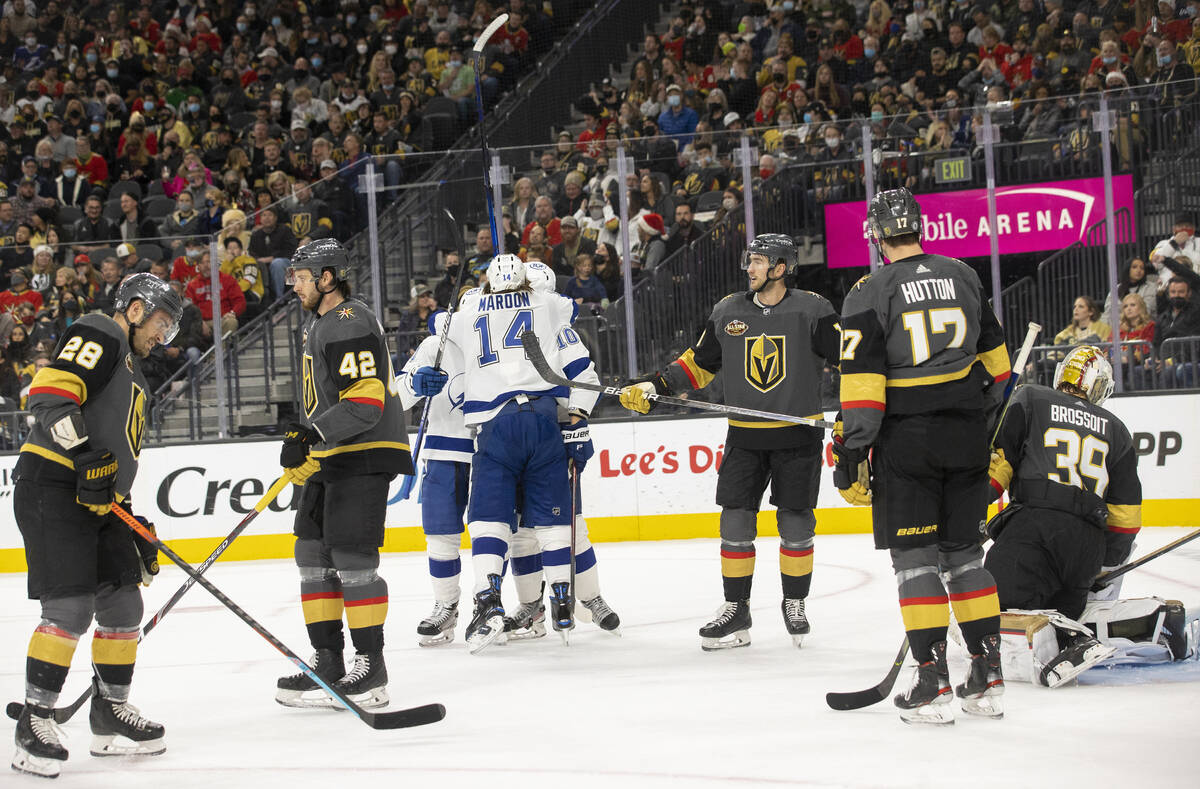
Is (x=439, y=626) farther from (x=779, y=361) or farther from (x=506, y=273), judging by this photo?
(x=779, y=361)

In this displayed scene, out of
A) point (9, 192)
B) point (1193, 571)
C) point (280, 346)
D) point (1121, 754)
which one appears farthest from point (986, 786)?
point (9, 192)

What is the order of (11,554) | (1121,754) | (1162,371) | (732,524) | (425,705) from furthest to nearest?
(11,554)
(1162,371)
(732,524)
(425,705)
(1121,754)

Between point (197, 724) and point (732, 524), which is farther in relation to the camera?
point (732, 524)

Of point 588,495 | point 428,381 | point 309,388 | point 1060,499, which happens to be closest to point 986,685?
point 1060,499

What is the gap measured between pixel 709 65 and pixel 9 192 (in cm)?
648

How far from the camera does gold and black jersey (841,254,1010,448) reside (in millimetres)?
3816

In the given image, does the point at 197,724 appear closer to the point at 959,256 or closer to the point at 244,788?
the point at 244,788

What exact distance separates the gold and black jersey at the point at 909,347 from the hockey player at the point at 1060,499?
2.10 feet

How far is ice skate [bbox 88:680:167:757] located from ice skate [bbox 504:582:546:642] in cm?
184

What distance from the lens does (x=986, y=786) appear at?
123 inches

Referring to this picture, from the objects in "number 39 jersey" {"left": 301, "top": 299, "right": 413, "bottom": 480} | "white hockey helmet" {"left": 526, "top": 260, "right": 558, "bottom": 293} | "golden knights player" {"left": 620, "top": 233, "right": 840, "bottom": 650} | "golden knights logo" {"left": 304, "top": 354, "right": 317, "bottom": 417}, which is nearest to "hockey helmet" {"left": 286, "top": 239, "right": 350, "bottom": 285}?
"number 39 jersey" {"left": 301, "top": 299, "right": 413, "bottom": 480}

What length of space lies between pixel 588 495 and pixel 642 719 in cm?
483

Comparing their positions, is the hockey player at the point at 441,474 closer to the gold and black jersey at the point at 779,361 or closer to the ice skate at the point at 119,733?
the gold and black jersey at the point at 779,361

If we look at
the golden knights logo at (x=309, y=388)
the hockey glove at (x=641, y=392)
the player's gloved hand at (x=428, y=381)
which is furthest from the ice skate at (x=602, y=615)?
the golden knights logo at (x=309, y=388)
